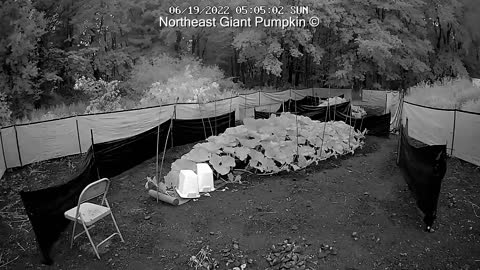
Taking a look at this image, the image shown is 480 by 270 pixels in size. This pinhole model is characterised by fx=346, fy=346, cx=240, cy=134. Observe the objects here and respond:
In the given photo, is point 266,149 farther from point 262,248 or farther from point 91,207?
→ point 91,207

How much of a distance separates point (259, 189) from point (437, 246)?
290 cm

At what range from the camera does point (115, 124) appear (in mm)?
8633

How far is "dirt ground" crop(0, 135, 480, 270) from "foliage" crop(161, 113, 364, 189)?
359 mm

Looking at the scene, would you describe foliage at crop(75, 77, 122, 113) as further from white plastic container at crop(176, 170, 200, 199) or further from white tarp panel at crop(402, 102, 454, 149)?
white tarp panel at crop(402, 102, 454, 149)

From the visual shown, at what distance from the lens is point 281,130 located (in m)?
8.04

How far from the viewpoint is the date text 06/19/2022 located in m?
18.0

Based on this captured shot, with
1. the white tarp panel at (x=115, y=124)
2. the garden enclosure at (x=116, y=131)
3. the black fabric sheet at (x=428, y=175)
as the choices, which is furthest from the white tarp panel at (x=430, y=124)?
the white tarp panel at (x=115, y=124)

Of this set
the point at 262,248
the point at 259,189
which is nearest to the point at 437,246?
the point at 262,248

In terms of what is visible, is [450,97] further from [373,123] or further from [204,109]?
[204,109]

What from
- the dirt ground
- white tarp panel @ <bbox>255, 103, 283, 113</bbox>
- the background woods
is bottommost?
the dirt ground

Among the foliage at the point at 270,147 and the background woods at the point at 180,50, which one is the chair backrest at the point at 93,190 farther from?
the background woods at the point at 180,50

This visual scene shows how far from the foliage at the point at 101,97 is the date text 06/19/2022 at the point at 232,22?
27.3 feet

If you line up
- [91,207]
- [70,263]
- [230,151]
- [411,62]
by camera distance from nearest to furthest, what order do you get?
[70,263] < [91,207] < [230,151] < [411,62]

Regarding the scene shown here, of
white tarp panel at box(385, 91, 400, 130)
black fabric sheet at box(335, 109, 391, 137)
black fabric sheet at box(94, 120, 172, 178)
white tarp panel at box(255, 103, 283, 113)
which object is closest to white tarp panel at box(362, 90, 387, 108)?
white tarp panel at box(385, 91, 400, 130)
